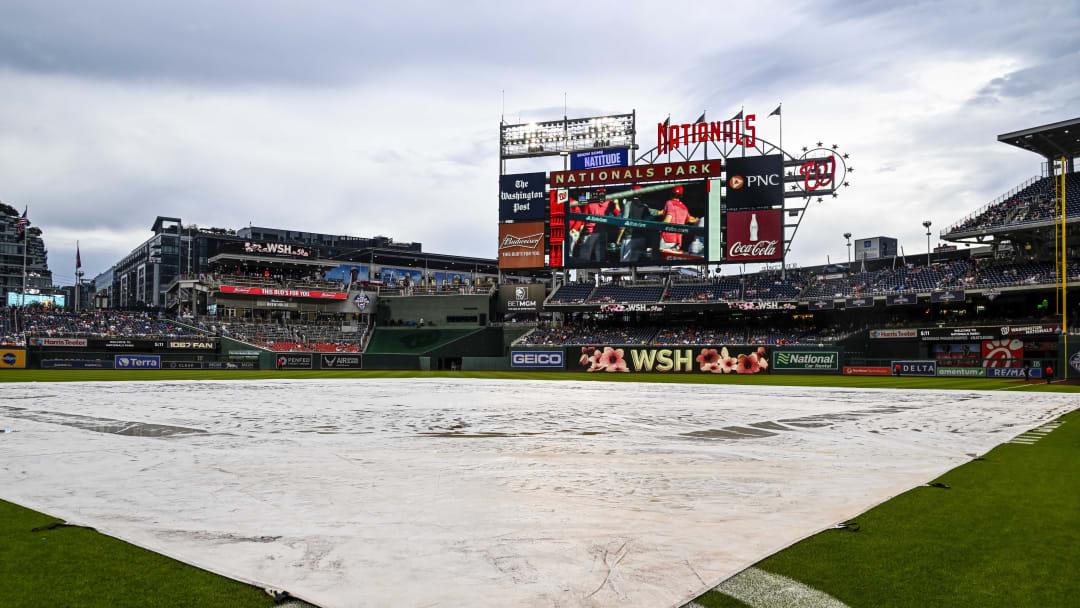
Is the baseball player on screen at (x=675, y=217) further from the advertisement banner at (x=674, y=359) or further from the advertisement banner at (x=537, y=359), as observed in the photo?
the advertisement banner at (x=537, y=359)

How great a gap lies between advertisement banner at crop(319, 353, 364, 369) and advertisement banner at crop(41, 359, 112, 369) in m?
16.7

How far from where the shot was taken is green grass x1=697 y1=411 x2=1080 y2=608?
475 centimetres

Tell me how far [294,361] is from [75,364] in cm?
1630

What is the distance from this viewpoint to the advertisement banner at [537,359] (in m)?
60.5

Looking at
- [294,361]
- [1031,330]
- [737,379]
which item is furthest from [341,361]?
[1031,330]

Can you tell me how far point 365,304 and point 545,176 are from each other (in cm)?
2831

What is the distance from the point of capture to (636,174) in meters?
63.1

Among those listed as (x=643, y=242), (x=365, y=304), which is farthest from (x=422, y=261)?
(x=643, y=242)

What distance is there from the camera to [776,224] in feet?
197

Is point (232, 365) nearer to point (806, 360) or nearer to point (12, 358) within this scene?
point (12, 358)

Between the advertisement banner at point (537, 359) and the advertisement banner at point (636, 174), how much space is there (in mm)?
16246

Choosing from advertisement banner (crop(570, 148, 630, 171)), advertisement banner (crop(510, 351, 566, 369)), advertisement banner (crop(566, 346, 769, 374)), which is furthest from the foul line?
advertisement banner (crop(570, 148, 630, 171))

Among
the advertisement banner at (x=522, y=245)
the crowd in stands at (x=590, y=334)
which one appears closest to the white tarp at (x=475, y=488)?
the crowd in stands at (x=590, y=334)

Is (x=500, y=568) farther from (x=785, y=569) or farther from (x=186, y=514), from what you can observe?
(x=186, y=514)
